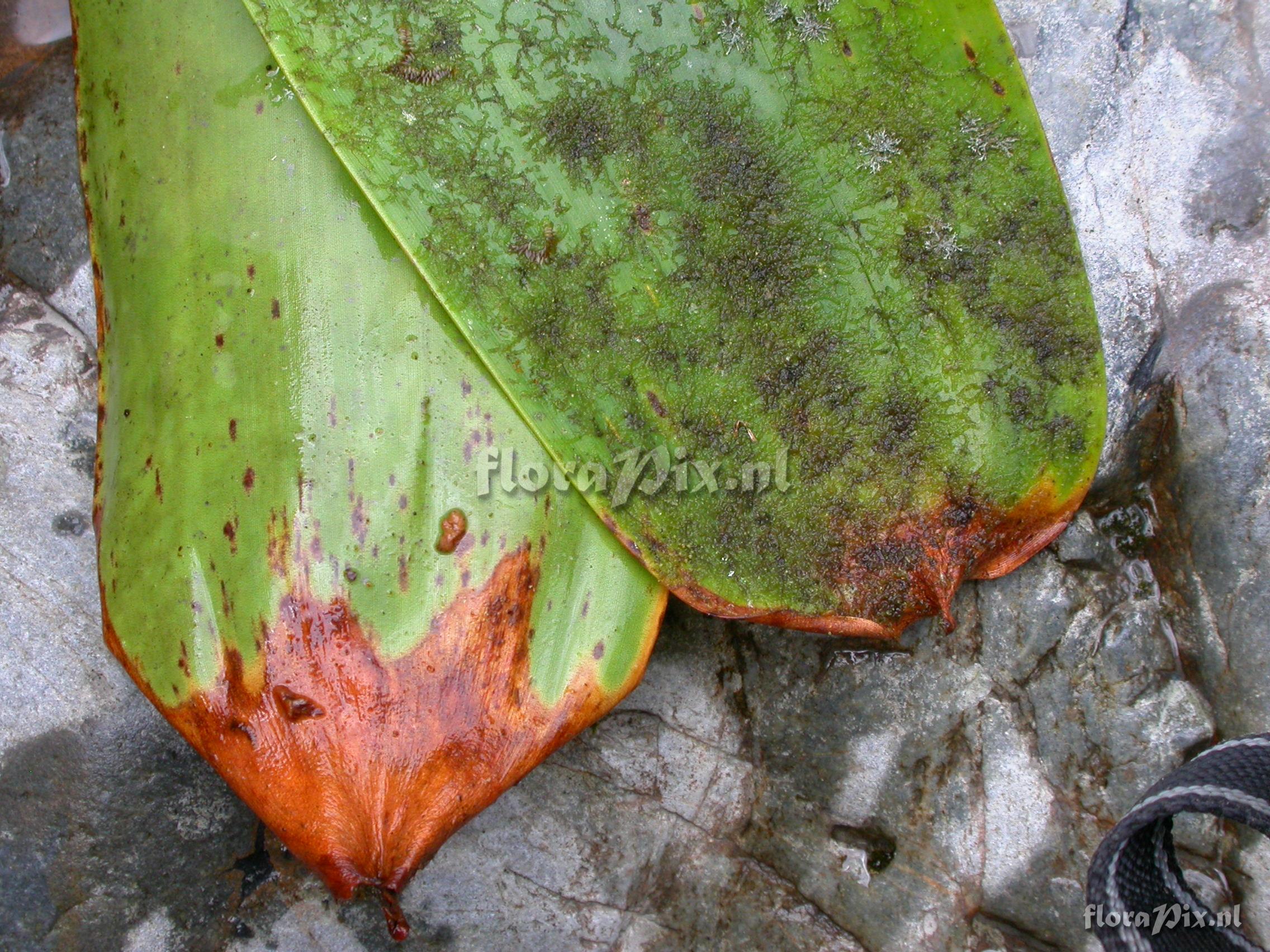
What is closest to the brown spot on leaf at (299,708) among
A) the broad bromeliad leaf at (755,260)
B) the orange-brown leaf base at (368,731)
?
the orange-brown leaf base at (368,731)

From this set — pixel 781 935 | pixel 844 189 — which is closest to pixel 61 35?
pixel 844 189

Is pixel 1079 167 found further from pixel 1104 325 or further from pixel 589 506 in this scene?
pixel 589 506

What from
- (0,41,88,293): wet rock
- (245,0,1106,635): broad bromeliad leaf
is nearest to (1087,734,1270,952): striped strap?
(245,0,1106,635): broad bromeliad leaf

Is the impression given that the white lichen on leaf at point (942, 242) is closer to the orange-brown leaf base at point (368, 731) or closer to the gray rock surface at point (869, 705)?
the gray rock surface at point (869, 705)

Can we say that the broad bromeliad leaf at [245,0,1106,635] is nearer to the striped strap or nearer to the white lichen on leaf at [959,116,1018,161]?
the white lichen on leaf at [959,116,1018,161]

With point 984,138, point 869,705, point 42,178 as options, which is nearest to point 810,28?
point 984,138

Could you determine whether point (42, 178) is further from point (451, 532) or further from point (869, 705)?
point (869, 705)
